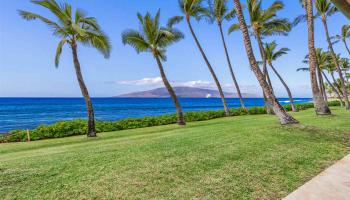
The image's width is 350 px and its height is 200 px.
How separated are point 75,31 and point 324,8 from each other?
20607 mm

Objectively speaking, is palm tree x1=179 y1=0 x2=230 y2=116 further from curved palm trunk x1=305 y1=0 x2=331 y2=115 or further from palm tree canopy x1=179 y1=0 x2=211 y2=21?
curved palm trunk x1=305 y1=0 x2=331 y2=115

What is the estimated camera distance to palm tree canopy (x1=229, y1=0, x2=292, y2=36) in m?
19.0

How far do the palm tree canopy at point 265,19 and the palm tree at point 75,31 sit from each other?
40.5 feet

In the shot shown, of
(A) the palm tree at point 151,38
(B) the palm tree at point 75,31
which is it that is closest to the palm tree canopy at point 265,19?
(A) the palm tree at point 151,38

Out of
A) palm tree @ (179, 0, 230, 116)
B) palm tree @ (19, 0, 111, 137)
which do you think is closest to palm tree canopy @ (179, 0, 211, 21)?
palm tree @ (179, 0, 230, 116)

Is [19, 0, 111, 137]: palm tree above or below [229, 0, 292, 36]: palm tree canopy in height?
below

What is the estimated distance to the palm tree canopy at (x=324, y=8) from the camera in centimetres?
2023

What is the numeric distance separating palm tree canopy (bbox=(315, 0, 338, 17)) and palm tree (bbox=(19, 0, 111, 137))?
18597 mm

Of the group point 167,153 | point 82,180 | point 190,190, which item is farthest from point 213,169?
point 82,180

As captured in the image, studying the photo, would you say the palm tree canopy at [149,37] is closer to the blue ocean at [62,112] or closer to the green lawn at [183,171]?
the green lawn at [183,171]

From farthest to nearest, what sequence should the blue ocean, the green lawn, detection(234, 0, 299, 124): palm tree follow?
1. the blue ocean
2. detection(234, 0, 299, 124): palm tree
3. the green lawn

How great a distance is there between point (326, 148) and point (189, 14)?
16280 millimetres

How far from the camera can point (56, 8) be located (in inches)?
479

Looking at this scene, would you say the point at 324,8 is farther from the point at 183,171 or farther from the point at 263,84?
the point at 183,171
